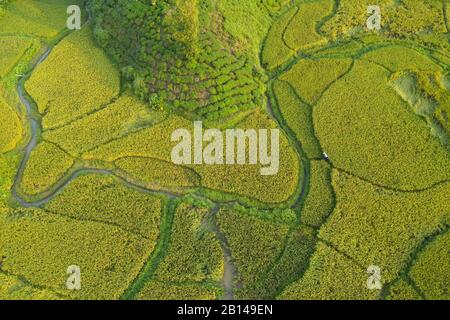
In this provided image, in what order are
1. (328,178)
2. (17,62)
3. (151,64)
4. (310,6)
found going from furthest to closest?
(310,6), (17,62), (151,64), (328,178)

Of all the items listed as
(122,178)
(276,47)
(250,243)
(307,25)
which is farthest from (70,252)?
(307,25)

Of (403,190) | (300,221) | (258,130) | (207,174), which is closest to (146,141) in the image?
(207,174)

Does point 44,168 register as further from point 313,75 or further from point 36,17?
point 313,75

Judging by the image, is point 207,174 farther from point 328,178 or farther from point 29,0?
point 29,0

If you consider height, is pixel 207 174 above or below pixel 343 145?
below

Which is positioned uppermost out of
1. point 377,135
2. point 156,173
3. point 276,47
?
point 276,47

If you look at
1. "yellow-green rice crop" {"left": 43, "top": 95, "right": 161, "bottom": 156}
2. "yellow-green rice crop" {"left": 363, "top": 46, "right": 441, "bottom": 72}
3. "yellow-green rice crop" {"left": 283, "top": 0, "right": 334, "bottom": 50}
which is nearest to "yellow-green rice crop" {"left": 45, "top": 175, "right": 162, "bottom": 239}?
"yellow-green rice crop" {"left": 43, "top": 95, "right": 161, "bottom": 156}

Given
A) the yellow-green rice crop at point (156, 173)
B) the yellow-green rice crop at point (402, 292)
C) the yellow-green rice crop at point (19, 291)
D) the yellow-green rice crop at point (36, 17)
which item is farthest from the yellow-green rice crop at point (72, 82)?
the yellow-green rice crop at point (402, 292)

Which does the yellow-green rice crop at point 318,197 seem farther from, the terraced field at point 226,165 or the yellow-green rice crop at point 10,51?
the yellow-green rice crop at point 10,51

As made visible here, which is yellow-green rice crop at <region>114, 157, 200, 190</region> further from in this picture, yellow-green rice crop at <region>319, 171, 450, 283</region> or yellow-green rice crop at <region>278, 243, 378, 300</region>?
yellow-green rice crop at <region>319, 171, 450, 283</region>
